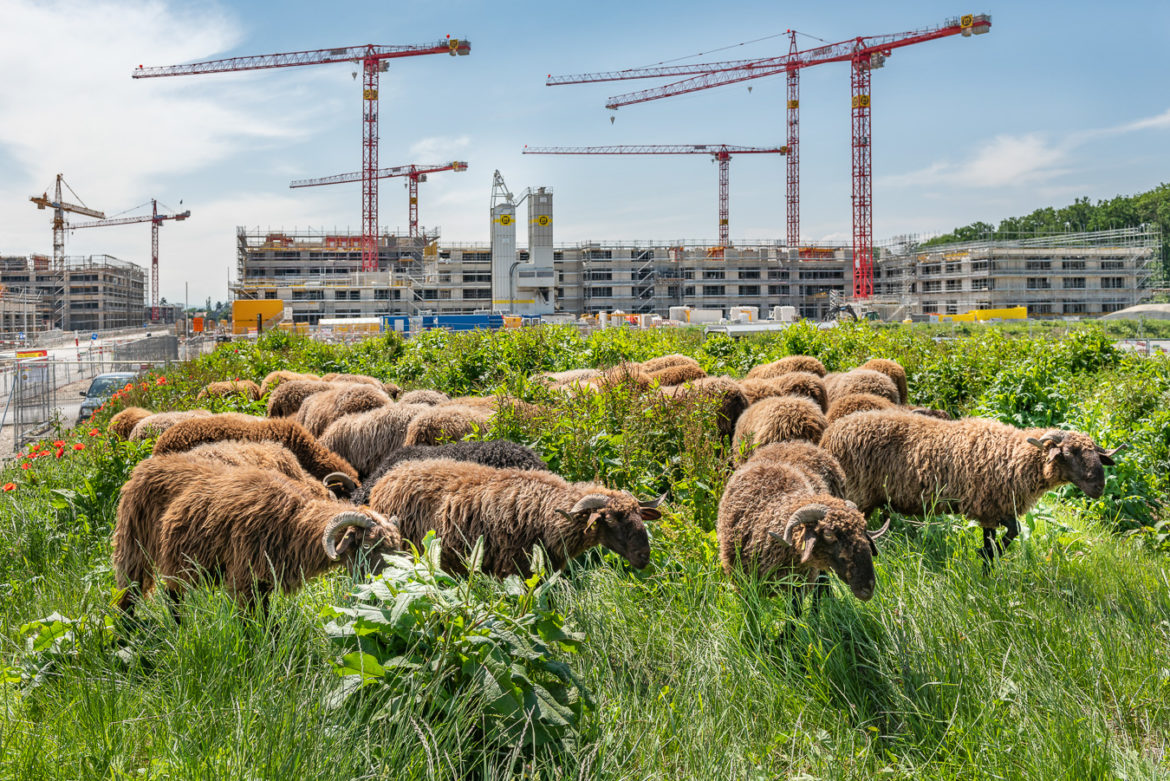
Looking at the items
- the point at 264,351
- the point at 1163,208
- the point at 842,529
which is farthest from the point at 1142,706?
the point at 1163,208

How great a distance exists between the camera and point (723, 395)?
9461 mm

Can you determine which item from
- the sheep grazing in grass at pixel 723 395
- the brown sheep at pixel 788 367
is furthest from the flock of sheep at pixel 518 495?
the brown sheep at pixel 788 367

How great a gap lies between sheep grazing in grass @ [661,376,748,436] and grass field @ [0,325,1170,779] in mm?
810

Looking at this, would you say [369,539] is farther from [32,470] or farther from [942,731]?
[32,470]

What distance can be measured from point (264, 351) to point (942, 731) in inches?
667

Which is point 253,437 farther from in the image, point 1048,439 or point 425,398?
point 1048,439

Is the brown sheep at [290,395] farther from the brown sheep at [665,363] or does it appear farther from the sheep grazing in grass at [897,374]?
the sheep grazing in grass at [897,374]

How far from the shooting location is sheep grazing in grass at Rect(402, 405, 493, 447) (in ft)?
27.7

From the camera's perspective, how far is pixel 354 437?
9.57 metres

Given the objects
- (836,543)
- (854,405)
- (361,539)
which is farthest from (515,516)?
(854,405)

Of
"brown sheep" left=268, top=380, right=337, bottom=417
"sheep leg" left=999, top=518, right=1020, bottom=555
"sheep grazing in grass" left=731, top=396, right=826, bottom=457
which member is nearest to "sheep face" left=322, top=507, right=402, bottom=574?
"sheep grazing in grass" left=731, top=396, right=826, bottom=457

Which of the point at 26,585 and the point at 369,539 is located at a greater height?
the point at 369,539

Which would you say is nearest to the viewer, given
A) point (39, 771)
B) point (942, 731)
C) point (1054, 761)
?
point (39, 771)

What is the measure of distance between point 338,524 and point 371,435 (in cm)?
480
